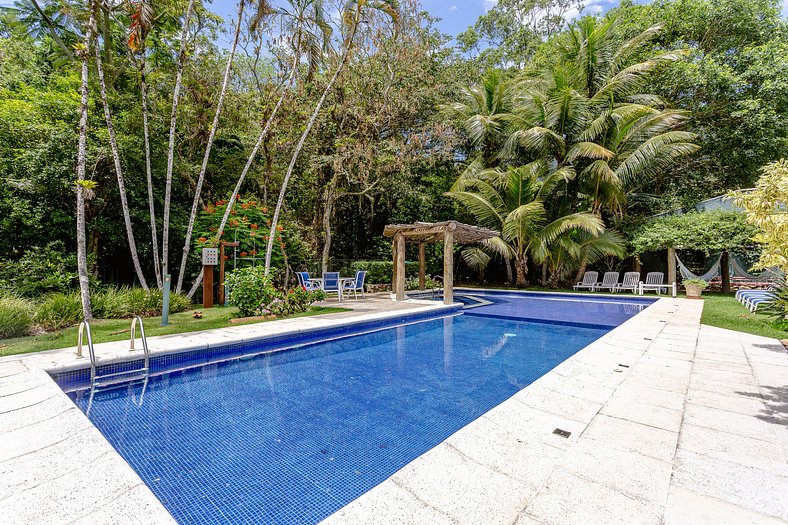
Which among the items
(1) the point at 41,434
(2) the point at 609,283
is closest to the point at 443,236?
(2) the point at 609,283

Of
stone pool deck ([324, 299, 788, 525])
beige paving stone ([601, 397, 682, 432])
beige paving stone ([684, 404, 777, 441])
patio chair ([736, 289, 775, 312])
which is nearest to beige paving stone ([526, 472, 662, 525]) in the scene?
stone pool deck ([324, 299, 788, 525])

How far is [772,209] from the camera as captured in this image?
131 inches

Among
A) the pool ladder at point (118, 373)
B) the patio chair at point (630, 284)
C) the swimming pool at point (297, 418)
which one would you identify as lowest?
the swimming pool at point (297, 418)

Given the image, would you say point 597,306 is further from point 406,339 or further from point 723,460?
point 723,460

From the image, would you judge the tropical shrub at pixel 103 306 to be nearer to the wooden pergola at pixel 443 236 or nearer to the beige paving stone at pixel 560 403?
the wooden pergola at pixel 443 236

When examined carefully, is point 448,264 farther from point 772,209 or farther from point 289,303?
point 772,209

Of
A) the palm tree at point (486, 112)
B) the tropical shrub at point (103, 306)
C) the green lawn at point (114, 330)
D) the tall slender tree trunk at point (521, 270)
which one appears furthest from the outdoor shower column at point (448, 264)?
the palm tree at point (486, 112)

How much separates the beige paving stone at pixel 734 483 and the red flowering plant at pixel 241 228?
9707 mm

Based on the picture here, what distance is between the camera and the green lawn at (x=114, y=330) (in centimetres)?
483

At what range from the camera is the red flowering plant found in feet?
31.6

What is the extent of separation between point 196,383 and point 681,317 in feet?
30.5

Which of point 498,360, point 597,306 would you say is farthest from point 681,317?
point 498,360

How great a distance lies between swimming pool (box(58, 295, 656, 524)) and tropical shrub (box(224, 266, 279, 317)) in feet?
6.75

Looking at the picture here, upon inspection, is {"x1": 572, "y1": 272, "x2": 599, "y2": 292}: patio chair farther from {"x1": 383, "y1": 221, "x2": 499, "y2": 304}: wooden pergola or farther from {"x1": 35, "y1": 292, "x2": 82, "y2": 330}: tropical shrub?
{"x1": 35, "y1": 292, "x2": 82, "y2": 330}: tropical shrub
